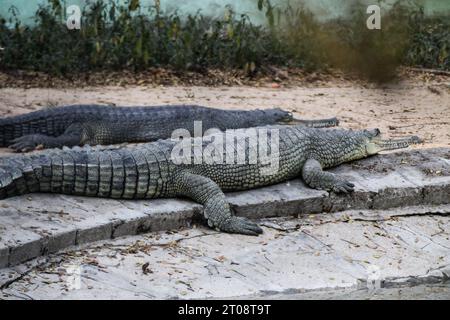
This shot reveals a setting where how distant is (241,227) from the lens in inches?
197

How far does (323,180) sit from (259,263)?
4.85 ft

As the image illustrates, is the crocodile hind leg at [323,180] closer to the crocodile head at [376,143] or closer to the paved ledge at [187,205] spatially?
the paved ledge at [187,205]

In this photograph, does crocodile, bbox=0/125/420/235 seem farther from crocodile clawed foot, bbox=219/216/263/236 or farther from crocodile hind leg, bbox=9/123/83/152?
crocodile hind leg, bbox=9/123/83/152

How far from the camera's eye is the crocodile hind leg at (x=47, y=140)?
7031 mm

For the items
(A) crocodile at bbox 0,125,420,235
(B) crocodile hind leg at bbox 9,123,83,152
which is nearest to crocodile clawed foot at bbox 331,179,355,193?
(A) crocodile at bbox 0,125,420,235

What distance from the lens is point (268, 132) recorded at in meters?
6.16

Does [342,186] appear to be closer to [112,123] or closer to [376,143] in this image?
[376,143]

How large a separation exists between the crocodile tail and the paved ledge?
0.06m

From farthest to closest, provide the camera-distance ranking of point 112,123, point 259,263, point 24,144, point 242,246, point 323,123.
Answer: point 323,123, point 112,123, point 24,144, point 242,246, point 259,263

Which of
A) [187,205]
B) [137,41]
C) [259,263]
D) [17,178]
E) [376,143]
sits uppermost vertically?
[137,41]

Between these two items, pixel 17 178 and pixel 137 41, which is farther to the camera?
pixel 137 41

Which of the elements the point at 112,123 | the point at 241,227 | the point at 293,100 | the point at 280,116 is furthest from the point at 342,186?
the point at 293,100

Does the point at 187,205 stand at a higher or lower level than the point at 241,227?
higher
